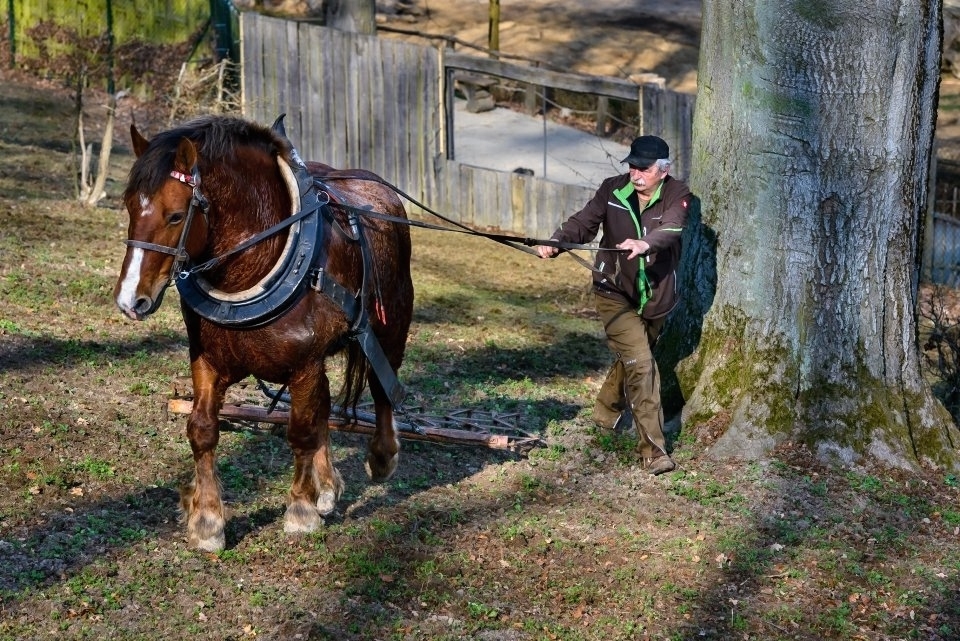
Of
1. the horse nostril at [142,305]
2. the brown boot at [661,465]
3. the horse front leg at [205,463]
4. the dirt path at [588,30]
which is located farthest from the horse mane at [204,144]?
the dirt path at [588,30]

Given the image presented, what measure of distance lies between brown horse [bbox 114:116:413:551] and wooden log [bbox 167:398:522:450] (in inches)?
27.2

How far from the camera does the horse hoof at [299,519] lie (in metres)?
6.11

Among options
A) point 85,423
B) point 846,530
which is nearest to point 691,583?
point 846,530

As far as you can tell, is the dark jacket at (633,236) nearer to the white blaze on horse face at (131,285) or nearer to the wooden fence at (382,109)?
the white blaze on horse face at (131,285)

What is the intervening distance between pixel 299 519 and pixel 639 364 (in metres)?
2.22

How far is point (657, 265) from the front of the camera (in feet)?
23.3

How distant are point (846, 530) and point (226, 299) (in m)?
3.48

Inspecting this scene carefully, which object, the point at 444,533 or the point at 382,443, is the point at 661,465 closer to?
the point at 444,533

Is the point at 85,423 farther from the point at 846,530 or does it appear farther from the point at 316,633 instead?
the point at 846,530

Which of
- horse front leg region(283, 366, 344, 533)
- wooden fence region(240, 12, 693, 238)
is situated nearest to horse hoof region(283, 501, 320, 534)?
horse front leg region(283, 366, 344, 533)

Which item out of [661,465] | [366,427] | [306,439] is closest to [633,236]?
[661,465]

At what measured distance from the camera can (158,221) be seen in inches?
207

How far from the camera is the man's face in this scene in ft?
22.7

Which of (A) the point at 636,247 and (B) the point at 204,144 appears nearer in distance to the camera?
(B) the point at 204,144
